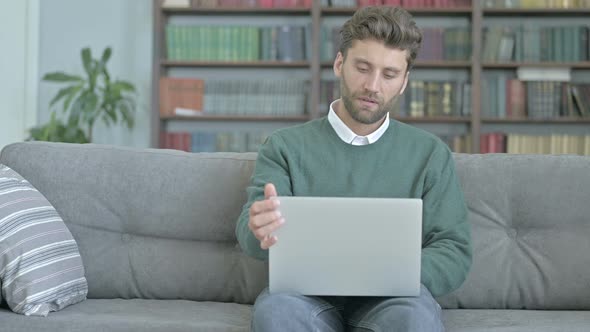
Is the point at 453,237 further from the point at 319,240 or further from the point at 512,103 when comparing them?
the point at 512,103

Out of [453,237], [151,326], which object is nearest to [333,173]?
[453,237]

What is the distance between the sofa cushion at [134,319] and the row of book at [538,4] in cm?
331

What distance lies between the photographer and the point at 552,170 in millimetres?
2096

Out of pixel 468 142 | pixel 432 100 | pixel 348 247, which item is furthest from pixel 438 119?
pixel 348 247

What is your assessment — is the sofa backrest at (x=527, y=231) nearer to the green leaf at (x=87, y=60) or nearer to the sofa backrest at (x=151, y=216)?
the sofa backrest at (x=151, y=216)

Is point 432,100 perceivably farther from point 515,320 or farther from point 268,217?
point 268,217

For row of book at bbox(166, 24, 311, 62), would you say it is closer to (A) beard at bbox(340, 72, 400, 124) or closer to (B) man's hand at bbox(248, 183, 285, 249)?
(A) beard at bbox(340, 72, 400, 124)

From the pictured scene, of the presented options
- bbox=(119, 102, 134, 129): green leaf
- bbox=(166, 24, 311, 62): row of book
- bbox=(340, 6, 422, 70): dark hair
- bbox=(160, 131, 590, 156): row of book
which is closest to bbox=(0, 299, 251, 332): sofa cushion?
bbox=(340, 6, 422, 70): dark hair

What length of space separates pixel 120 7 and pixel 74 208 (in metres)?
3.15

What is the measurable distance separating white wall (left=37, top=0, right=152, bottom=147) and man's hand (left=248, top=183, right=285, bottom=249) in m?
3.62

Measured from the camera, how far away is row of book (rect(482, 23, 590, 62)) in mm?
4699

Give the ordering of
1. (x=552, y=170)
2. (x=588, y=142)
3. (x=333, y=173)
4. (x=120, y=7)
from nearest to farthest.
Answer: (x=333, y=173), (x=552, y=170), (x=588, y=142), (x=120, y=7)

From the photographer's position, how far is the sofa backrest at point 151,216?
2.08 metres

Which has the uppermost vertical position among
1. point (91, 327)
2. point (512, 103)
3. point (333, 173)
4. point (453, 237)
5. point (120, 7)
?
point (120, 7)
